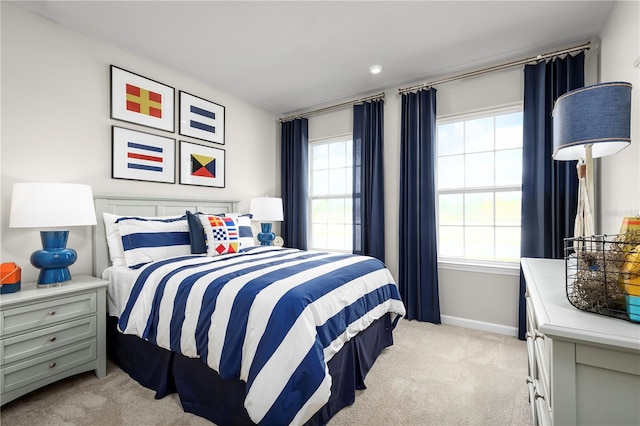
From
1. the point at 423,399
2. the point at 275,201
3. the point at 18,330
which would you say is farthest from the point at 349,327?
the point at 275,201

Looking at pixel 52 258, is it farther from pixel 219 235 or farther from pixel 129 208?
pixel 219 235

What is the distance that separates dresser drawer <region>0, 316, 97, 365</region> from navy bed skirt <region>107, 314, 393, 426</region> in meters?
0.27

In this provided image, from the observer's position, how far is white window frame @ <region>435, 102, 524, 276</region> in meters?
2.94

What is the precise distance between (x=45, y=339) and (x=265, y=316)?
1.55 m

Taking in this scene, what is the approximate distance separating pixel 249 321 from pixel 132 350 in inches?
51.0

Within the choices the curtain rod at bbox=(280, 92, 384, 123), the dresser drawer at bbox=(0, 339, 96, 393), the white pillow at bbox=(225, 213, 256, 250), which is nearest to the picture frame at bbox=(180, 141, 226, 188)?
the white pillow at bbox=(225, 213, 256, 250)

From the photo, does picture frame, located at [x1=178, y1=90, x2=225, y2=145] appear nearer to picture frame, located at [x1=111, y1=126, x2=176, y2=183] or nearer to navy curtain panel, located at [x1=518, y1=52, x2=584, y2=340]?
picture frame, located at [x1=111, y1=126, x2=176, y2=183]

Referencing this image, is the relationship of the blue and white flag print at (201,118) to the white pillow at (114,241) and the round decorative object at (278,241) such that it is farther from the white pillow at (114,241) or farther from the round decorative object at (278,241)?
the round decorative object at (278,241)

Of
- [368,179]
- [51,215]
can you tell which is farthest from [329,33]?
[51,215]

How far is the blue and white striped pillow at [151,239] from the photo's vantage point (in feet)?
7.72

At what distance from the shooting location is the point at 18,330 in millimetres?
1761

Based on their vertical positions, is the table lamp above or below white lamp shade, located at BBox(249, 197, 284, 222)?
above

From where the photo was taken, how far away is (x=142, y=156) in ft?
9.56

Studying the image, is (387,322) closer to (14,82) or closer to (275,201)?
(275,201)
